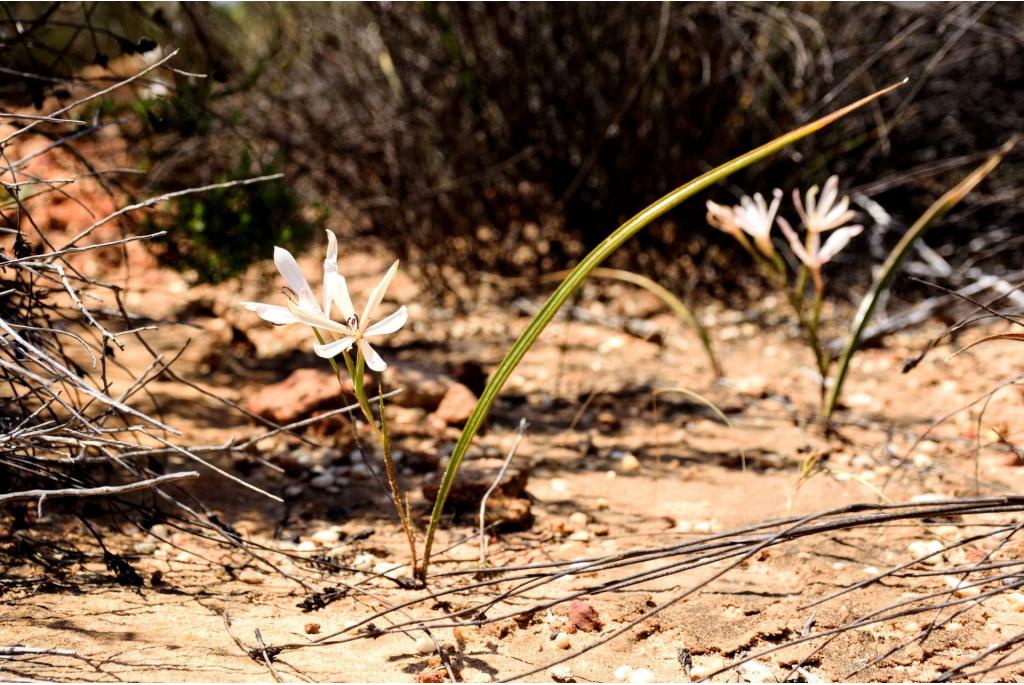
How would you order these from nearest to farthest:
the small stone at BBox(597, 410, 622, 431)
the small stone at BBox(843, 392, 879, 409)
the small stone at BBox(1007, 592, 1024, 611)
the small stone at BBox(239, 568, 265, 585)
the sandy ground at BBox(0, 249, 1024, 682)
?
the sandy ground at BBox(0, 249, 1024, 682)
the small stone at BBox(1007, 592, 1024, 611)
the small stone at BBox(239, 568, 265, 585)
the small stone at BBox(597, 410, 622, 431)
the small stone at BBox(843, 392, 879, 409)

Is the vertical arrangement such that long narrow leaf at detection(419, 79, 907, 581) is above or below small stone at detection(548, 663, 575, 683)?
above

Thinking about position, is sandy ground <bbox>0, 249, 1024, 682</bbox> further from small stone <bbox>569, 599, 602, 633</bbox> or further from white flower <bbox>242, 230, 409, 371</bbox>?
white flower <bbox>242, 230, 409, 371</bbox>

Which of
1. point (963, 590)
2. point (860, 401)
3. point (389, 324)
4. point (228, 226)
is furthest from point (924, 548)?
point (228, 226)

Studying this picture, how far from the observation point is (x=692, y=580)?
5.60 feet

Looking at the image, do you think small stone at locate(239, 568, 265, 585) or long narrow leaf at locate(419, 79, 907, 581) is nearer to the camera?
long narrow leaf at locate(419, 79, 907, 581)

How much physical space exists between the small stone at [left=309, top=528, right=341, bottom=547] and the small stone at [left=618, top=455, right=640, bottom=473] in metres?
0.79

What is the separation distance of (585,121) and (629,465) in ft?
6.20

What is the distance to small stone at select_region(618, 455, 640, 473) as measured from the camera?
91.8 inches

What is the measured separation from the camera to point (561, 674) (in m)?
1.40

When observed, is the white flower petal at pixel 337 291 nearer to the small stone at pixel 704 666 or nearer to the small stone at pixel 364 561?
the small stone at pixel 364 561

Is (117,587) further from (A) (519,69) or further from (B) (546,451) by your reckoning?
(A) (519,69)

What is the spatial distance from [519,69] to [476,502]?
227cm

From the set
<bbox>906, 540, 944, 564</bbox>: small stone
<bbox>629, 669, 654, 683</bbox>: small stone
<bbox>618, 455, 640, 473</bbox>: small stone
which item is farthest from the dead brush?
<bbox>906, 540, 944, 564</bbox>: small stone

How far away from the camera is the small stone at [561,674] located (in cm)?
139
